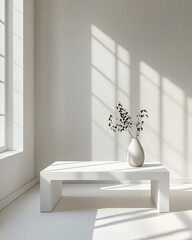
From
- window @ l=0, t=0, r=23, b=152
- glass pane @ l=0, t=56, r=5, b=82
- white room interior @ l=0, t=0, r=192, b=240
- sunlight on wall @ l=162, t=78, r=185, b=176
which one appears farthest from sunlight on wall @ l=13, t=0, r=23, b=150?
sunlight on wall @ l=162, t=78, r=185, b=176

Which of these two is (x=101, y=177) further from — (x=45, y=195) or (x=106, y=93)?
(x=106, y=93)

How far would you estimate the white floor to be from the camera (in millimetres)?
3027

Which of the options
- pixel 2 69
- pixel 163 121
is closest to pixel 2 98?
pixel 2 69

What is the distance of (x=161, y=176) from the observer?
3.80 metres

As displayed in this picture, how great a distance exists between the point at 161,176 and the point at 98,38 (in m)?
2.61

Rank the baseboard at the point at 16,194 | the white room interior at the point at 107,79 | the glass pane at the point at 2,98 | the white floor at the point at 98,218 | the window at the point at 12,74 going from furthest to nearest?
the white room interior at the point at 107,79 < the window at the point at 12,74 < the glass pane at the point at 2,98 < the baseboard at the point at 16,194 < the white floor at the point at 98,218

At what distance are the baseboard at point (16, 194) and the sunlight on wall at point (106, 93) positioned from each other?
1011 mm

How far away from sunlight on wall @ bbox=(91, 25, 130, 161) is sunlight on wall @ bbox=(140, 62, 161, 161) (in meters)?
0.27

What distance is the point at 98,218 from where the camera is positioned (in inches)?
139

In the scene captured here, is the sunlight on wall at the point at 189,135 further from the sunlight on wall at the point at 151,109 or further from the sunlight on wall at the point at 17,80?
the sunlight on wall at the point at 17,80

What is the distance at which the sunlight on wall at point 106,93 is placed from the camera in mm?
5562

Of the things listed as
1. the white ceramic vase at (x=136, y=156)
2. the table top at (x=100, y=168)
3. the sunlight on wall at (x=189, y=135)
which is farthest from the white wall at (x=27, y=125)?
the sunlight on wall at (x=189, y=135)

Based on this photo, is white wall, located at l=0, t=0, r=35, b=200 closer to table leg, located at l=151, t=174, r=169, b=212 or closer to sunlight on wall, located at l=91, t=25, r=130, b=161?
sunlight on wall, located at l=91, t=25, r=130, b=161

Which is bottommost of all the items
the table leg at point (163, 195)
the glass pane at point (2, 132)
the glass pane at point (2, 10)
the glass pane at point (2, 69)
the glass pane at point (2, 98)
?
the table leg at point (163, 195)
